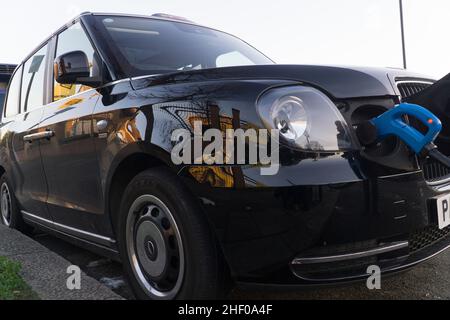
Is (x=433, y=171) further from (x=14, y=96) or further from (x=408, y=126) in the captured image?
(x=14, y=96)

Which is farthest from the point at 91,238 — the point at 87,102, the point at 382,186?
the point at 382,186

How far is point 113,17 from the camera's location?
313 centimetres

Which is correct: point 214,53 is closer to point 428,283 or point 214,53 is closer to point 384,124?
point 384,124

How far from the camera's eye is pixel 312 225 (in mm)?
1742

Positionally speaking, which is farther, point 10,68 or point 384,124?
point 10,68

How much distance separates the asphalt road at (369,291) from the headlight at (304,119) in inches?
30.2

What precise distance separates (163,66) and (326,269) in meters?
1.67

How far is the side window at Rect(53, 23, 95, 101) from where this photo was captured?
2.88m

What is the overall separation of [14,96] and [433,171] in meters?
4.14

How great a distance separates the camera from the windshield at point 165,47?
2.77 meters

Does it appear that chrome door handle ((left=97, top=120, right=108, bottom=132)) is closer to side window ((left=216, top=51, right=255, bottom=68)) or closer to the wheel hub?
the wheel hub

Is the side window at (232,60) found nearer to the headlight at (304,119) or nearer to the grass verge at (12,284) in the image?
the headlight at (304,119)

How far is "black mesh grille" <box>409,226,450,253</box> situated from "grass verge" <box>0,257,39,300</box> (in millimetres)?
1929

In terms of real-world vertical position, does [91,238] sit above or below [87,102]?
below
